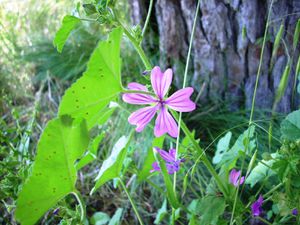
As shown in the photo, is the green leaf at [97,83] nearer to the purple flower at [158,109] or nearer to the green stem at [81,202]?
the purple flower at [158,109]

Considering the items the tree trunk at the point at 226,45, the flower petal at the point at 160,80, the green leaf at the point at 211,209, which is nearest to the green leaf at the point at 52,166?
the flower petal at the point at 160,80

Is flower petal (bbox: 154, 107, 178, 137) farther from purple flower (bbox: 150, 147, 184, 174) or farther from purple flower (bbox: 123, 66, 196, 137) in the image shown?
purple flower (bbox: 150, 147, 184, 174)

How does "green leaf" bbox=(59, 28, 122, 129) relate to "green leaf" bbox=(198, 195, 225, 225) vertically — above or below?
above

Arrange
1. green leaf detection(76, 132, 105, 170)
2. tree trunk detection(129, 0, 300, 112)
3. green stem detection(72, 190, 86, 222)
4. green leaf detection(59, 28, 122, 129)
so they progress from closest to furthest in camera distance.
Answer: green leaf detection(59, 28, 122, 129)
green stem detection(72, 190, 86, 222)
green leaf detection(76, 132, 105, 170)
tree trunk detection(129, 0, 300, 112)

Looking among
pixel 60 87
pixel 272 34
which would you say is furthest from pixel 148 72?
pixel 60 87

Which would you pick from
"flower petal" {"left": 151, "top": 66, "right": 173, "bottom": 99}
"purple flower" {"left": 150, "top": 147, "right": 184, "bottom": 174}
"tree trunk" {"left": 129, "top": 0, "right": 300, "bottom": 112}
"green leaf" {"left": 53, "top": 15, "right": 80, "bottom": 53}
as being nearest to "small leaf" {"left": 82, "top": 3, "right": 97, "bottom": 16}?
"green leaf" {"left": 53, "top": 15, "right": 80, "bottom": 53}

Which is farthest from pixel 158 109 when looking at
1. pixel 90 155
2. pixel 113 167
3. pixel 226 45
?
pixel 226 45

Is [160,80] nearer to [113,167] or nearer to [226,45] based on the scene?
[113,167]
